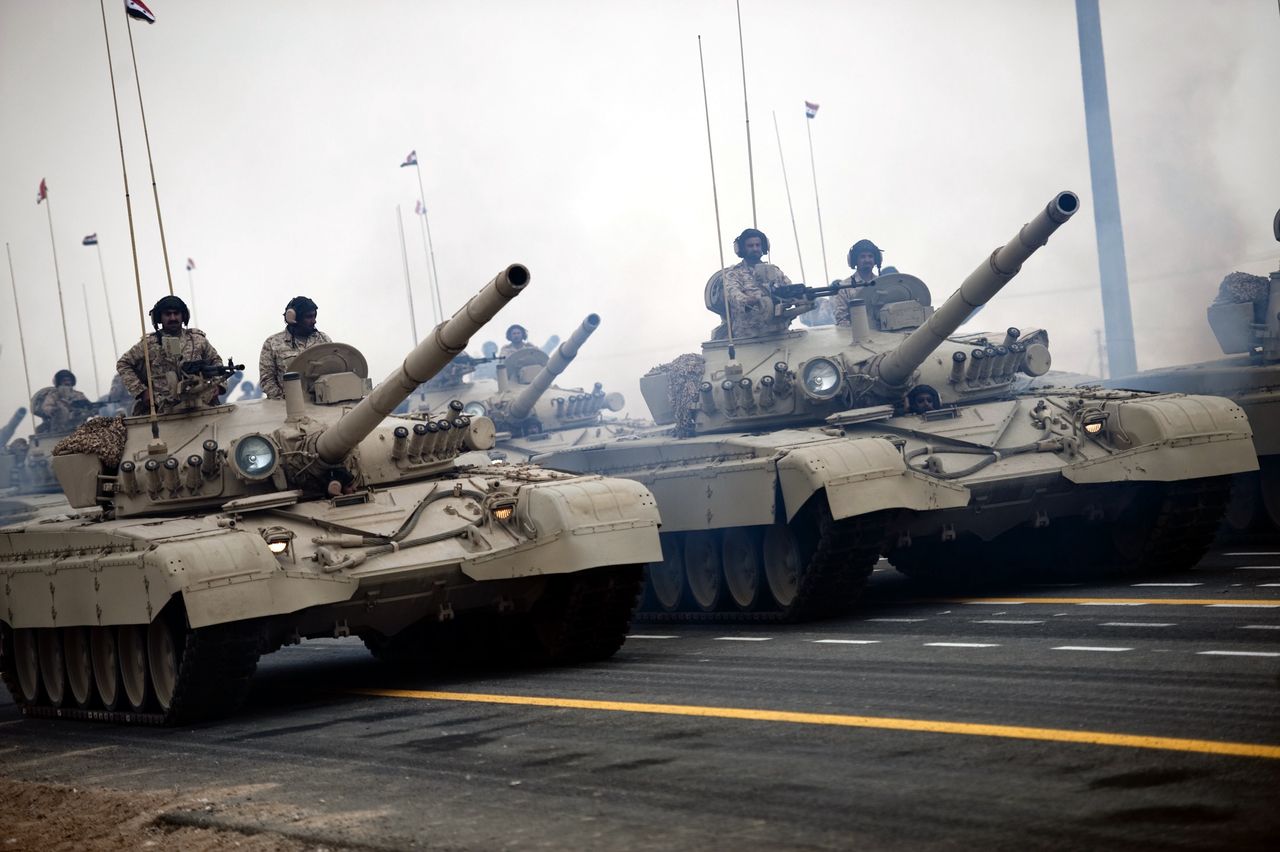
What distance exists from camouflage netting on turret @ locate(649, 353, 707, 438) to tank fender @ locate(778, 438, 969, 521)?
367 centimetres

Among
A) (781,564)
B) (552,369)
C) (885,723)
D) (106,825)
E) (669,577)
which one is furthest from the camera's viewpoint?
(552,369)

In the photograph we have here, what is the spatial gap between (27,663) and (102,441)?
228 cm

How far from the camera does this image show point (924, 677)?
1161cm

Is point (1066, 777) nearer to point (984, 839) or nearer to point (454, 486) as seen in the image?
point (984, 839)

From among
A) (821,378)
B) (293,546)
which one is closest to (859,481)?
(821,378)

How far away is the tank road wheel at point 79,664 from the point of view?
15141mm

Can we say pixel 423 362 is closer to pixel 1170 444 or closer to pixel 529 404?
pixel 1170 444

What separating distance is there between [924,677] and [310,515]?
5.30 metres

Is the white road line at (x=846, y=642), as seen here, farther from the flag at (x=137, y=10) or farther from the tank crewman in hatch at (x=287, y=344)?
the flag at (x=137, y=10)

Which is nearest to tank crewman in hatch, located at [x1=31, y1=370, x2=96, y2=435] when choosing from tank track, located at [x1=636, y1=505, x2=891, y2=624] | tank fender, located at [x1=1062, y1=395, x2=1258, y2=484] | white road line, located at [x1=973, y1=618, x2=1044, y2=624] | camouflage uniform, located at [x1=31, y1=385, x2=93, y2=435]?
camouflage uniform, located at [x1=31, y1=385, x2=93, y2=435]

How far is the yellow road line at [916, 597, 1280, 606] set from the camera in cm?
1420

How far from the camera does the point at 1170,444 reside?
16.8m

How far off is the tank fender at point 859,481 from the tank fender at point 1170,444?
1.52m

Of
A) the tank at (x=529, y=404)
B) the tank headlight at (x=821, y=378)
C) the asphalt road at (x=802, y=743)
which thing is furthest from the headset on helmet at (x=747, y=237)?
the tank at (x=529, y=404)
